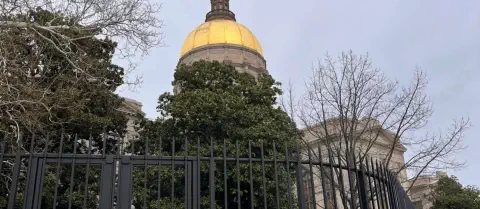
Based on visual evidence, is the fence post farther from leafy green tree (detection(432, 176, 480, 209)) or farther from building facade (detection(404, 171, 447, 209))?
building facade (detection(404, 171, 447, 209))

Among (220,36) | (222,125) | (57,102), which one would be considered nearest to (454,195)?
(222,125)

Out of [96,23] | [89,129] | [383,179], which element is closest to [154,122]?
[89,129]

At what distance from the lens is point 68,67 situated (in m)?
14.1

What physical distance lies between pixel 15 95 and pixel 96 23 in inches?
84.0

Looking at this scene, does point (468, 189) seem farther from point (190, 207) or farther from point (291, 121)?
point (190, 207)

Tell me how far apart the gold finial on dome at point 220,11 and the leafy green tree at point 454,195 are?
26.9m

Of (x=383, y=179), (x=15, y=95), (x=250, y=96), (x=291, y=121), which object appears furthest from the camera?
(x=250, y=96)

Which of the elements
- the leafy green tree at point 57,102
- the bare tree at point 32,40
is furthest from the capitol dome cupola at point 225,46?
the bare tree at point 32,40

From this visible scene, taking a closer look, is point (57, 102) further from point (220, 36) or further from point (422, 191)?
point (422, 191)

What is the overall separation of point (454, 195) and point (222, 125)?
835 inches

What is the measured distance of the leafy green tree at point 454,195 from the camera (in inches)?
1206

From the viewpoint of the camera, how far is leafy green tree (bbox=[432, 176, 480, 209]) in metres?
30.6

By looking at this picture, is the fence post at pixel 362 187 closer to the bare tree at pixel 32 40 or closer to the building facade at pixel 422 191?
the bare tree at pixel 32 40

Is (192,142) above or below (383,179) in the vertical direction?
above
